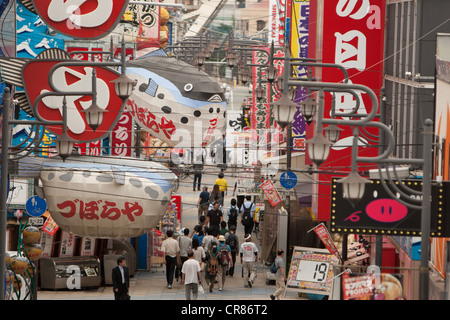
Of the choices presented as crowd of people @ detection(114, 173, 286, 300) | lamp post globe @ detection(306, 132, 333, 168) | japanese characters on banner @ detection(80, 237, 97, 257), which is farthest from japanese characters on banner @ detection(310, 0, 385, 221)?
lamp post globe @ detection(306, 132, 333, 168)

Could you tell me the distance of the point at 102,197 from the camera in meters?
21.2

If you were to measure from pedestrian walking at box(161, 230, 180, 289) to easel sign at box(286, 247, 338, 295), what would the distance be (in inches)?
114

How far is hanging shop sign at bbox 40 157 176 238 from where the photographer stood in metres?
21.1

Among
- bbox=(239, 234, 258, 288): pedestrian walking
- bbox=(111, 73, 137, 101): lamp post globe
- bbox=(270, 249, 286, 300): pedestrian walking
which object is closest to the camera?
bbox=(111, 73, 137, 101): lamp post globe

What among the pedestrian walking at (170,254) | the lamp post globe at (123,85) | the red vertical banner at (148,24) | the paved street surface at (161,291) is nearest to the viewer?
the lamp post globe at (123,85)

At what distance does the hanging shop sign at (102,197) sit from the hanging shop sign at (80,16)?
11.8 ft

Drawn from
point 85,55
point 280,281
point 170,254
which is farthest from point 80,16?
point 85,55

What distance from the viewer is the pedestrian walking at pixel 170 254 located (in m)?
22.9

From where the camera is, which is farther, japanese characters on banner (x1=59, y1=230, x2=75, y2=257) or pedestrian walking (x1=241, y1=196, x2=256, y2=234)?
pedestrian walking (x1=241, y1=196, x2=256, y2=234)

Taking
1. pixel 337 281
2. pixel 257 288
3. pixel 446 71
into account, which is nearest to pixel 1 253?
pixel 337 281

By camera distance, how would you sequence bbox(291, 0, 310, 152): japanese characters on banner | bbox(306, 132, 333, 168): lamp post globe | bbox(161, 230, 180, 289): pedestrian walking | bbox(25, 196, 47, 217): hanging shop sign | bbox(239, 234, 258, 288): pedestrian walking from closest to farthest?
bbox(306, 132, 333, 168): lamp post globe < bbox(25, 196, 47, 217): hanging shop sign < bbox(161, 230, 180, 289): pedestrian walking < bbox(239, 234, 258, 288): pedestrian walking < bbox(291, 0, 310, 152): japanese characters on banner

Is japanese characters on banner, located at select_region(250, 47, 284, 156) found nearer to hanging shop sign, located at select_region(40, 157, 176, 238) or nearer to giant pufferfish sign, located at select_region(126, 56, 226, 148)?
giant pufferfish sign, located at select_region(126, 56, 226, 148)

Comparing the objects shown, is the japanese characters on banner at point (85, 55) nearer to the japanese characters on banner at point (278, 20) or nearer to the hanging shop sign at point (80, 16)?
the hanging shop sign at point (80, 16)

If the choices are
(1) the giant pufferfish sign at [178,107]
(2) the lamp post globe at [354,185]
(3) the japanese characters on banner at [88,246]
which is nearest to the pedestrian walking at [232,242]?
(1) the giant pufferfish sign at [178,107]
